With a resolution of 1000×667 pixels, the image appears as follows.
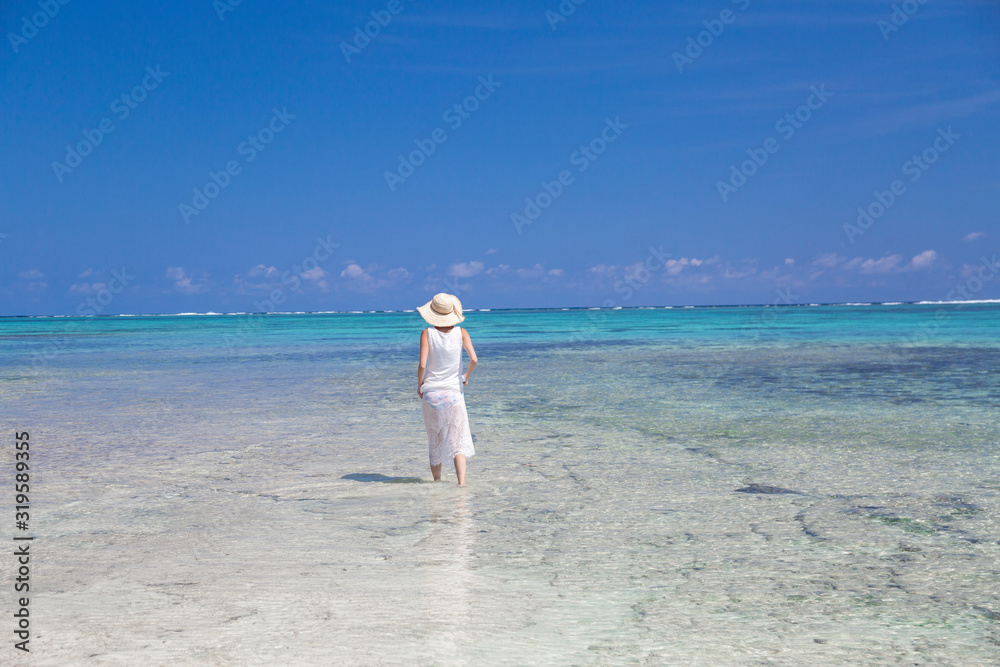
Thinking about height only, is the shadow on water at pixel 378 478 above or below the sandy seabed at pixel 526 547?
above

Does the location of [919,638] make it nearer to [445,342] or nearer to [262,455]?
[445,342]

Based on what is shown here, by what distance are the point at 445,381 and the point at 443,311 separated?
Result: 59cm

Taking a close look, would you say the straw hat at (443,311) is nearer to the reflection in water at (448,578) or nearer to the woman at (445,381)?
the woman at (445,381)

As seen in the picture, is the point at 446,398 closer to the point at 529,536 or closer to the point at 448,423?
the point at 448,423

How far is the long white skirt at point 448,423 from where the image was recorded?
22.4 ft

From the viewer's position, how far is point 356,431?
10.2 m

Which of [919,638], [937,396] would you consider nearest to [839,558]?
[919,638]

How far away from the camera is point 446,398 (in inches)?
269

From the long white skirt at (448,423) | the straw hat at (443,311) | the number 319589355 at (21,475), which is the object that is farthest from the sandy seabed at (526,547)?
the straw hat at (443,311)

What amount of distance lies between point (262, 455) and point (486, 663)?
5674 mm

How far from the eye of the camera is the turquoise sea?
3.58 m

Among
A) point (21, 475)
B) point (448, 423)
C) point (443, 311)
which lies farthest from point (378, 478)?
point (21, 475)

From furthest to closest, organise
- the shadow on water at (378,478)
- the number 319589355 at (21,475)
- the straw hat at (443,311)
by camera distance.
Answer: the shadow on water at (378,478)
the straw hat at (443,311)
the number 319589355 at (21,475)

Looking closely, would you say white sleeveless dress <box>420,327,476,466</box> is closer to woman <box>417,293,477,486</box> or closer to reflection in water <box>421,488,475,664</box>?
woman <box>417,293,477,486</box>
